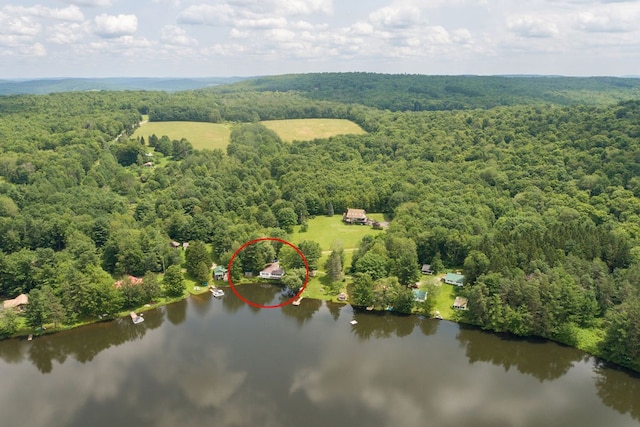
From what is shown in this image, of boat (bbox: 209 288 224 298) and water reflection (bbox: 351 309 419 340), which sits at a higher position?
boat (bbox: 209 288 224 298)

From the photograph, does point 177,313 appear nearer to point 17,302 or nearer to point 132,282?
point 132,282

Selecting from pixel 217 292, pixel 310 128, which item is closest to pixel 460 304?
pixel 217 292

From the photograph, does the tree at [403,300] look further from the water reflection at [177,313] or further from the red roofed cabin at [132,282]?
the red roofed cabin at [132,282]

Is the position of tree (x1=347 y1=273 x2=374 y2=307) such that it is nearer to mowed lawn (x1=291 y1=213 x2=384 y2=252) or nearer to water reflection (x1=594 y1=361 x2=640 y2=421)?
mowed lawn (x1=291 y1=213 x2=384 y2=252)

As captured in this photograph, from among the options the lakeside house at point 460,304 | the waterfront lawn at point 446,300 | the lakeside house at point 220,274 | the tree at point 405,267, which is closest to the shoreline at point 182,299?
the waterfront lawn at point 446,300

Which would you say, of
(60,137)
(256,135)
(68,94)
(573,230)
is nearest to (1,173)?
(60,137)

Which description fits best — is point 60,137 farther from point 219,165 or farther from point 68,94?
point 68,94

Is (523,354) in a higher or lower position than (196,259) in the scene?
lower

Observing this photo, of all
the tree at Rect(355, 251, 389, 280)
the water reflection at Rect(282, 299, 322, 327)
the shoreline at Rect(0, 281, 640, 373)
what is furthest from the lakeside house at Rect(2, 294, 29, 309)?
the tree at Rect(355, 251, 389, 280)
